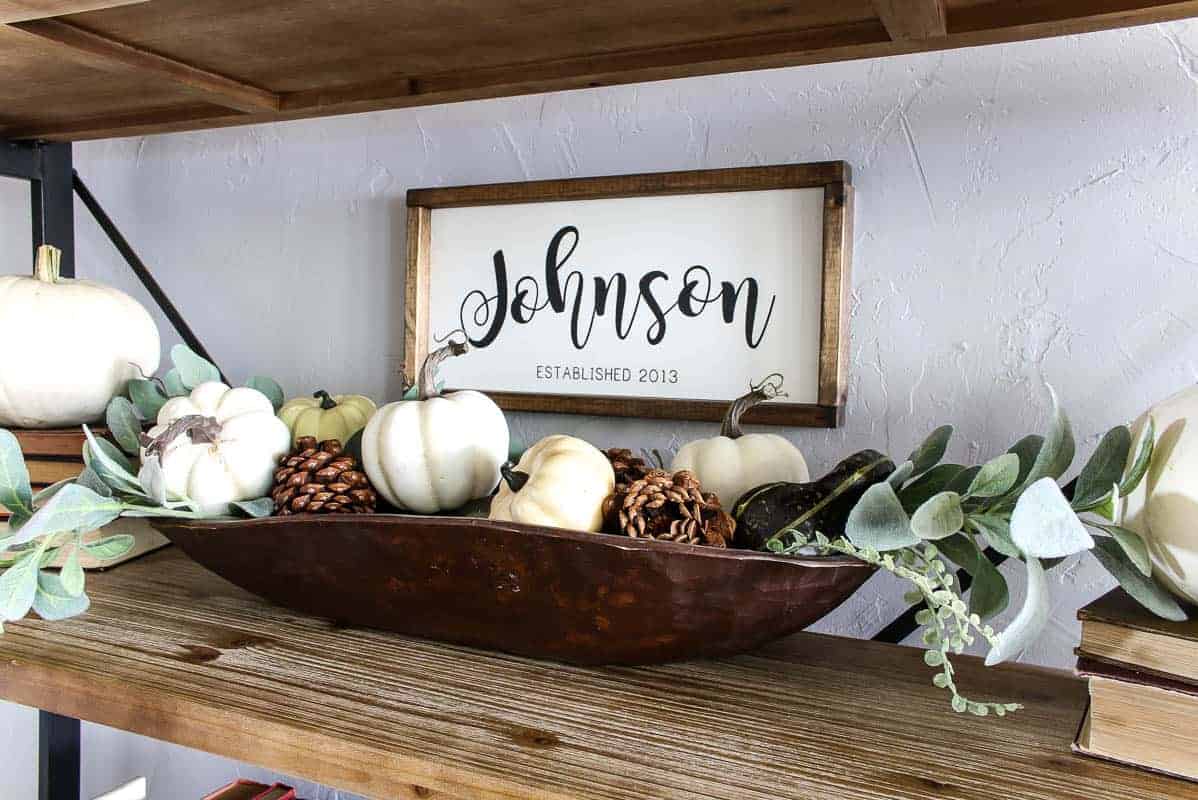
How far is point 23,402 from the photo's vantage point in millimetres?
742

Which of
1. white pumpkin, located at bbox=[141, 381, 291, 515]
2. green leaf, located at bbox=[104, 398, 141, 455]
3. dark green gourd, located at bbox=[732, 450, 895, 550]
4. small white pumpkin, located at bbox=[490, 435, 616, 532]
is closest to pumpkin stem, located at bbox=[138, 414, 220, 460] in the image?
white pumpkin, located at bbox=[141, 381, 291, 515]

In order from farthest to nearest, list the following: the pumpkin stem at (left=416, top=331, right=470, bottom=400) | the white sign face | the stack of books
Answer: the white sign face → the pumpkin stem at (left=416, top=331, right=470, bottom=400) → the stack of books

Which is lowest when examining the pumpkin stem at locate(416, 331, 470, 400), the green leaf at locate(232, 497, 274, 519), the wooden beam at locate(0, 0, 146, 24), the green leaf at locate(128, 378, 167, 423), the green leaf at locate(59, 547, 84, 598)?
the green leaf at locate(59, 547, 84, 598)

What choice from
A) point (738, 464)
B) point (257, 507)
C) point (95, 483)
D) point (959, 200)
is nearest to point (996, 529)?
point (738, 464)

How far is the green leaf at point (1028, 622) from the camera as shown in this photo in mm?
413

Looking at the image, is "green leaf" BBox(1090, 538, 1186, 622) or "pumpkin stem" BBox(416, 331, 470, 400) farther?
"pumpkin stem" BBox(416, 331, 470, 400)

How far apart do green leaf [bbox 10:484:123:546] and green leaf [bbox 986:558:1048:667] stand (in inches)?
19.5

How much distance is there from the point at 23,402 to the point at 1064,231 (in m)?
0.80

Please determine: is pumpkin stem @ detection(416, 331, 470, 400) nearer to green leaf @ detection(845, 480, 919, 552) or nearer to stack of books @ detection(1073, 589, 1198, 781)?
green leaf @ detection(845, 480, 919, 552)

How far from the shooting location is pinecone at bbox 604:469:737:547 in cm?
49

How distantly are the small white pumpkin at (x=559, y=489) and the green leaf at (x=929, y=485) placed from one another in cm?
17

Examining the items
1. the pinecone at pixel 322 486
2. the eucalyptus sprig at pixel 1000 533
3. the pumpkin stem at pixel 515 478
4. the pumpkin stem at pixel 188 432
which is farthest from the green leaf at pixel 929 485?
the pumpkin stem at pixel 188 432

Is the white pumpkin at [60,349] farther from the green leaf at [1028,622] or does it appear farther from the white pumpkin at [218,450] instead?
the green leaf at [1028,622]

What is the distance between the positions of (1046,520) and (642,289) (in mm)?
415
